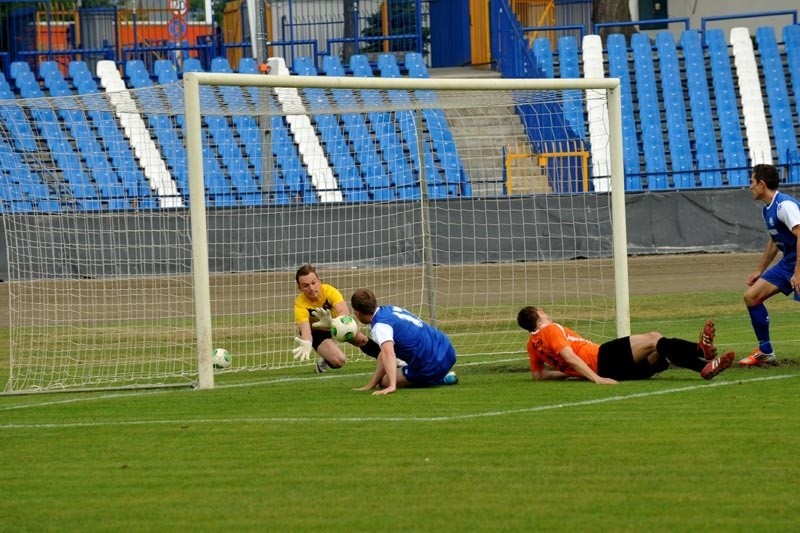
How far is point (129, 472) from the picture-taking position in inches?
323

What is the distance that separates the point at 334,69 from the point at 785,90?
37.0 feet

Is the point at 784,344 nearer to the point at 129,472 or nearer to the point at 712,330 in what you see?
the point at 712,330

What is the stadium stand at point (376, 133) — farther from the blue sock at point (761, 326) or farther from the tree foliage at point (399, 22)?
the blue sock at point (761, 326)

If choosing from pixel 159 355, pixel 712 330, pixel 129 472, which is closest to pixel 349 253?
pixel 159 355

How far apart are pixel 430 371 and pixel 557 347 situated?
117 centimetres

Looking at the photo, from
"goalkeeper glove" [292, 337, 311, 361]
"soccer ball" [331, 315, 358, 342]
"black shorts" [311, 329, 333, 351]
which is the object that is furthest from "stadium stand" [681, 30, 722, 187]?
"soccer ball" [331, 315, 358, 342]

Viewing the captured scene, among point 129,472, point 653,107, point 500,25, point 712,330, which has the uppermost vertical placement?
point 500,25

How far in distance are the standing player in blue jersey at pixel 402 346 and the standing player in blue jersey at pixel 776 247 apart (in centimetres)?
293

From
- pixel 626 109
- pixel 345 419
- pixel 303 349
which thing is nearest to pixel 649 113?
pixel 626 109

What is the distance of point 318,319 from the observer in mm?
13375

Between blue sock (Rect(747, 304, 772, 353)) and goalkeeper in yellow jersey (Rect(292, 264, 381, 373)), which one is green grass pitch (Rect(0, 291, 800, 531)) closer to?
blue sock (Rect(747, 304, 772, 353))

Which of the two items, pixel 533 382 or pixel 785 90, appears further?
pixel 785 90

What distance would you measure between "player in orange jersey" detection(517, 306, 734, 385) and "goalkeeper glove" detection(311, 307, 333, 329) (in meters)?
2.20

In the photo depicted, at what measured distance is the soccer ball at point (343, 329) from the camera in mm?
11938
